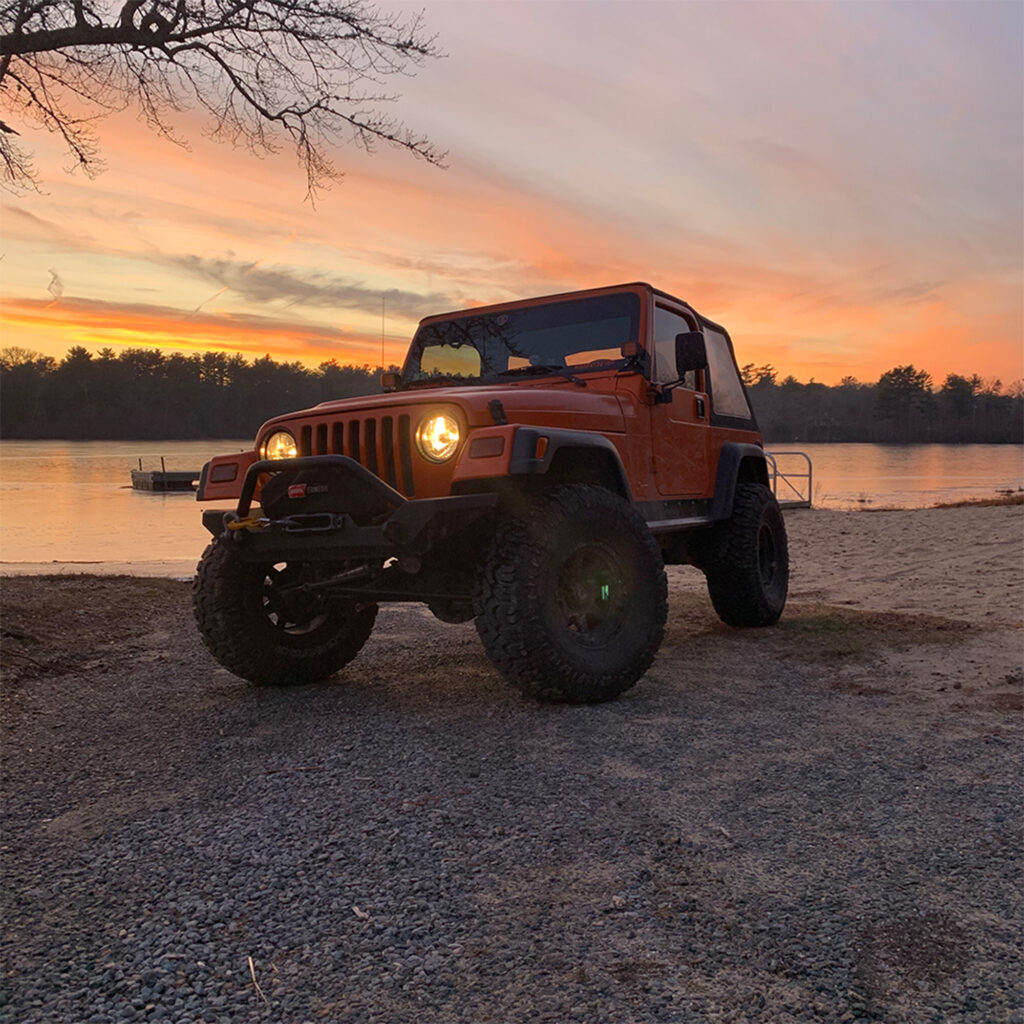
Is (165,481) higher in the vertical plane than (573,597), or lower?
lower

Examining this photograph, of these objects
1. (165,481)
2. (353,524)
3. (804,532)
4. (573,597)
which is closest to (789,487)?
(804,532)

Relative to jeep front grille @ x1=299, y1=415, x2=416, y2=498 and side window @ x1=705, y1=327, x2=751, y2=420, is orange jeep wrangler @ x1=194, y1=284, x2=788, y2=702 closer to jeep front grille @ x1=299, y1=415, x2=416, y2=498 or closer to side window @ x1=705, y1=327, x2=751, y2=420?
jeep front grille @ x1=299, y1=415, x2=416, y2=498

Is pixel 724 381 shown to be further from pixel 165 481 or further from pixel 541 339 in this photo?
pixel 165 481

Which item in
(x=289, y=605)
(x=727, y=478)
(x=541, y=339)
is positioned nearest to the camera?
(x=289, y=605)

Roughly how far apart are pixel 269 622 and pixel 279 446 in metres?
0.98

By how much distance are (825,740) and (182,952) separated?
273 centimetres

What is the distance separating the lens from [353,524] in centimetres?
397

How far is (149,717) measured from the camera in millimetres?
4309

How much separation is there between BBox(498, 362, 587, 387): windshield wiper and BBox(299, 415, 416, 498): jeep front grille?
1.29 meters

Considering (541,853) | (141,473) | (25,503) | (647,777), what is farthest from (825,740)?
(141,473)

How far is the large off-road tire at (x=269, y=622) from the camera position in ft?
15.3

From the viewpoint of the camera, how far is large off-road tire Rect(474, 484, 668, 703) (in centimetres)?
395

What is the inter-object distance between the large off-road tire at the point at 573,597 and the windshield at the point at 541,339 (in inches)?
46.5

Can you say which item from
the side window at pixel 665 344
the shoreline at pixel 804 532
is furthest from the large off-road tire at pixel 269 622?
the shoreline at pixel 804 532
